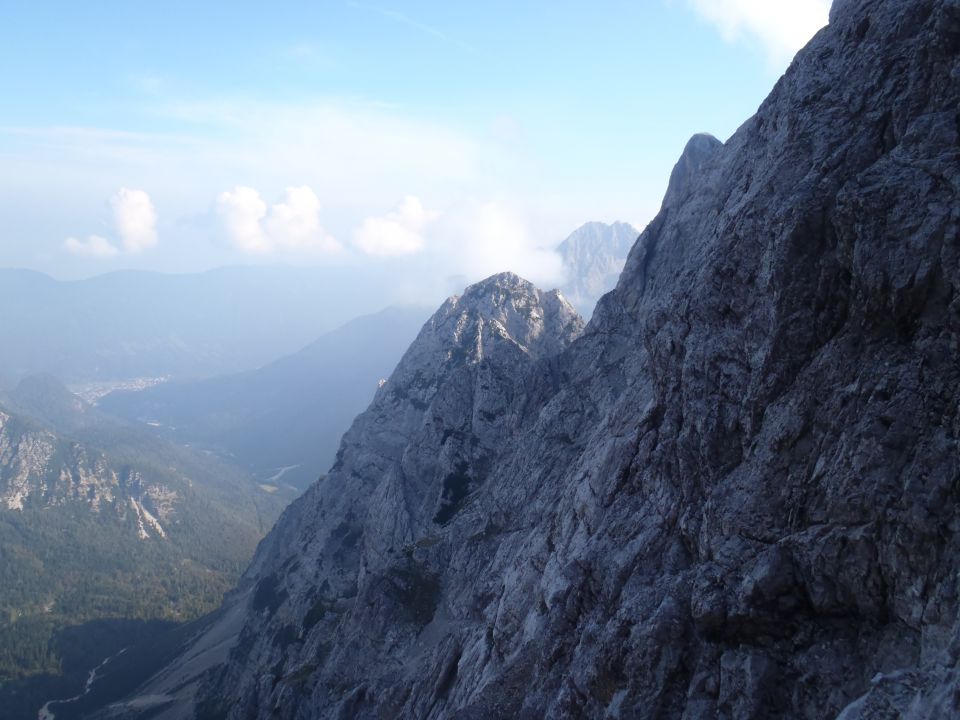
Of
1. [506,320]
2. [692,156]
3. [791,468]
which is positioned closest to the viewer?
Answer: [791,468]

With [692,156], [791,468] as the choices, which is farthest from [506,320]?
[791,468]

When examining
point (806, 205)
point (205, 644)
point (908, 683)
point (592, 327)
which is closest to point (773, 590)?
point (908, 683)

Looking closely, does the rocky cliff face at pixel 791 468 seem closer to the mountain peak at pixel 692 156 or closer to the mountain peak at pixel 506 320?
the mountain peak at pixel 692 156

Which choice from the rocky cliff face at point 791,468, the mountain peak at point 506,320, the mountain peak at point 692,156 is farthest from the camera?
the mountain peak at point 506,320

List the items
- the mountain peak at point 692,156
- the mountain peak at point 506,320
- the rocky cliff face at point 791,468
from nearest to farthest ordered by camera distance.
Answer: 1. the rocky cliff face at point 791,468
2. the mountain peak at point 692,156
3. the mountain peak at point 506,320

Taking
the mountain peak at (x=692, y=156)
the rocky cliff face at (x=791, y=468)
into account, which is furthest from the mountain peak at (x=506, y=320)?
the rocky cliff face at (x=791, y=468)

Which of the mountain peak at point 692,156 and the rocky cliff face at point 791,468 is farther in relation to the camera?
the mountain peak at point 692,156

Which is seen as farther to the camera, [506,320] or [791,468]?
[506,320]

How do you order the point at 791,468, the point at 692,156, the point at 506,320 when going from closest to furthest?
the point at 791,468 → the point at 692,156 → the point at 506,320

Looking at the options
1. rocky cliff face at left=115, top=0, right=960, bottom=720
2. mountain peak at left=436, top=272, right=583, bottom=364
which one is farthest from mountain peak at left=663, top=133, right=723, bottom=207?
rocky cliff face at left=115, top=0, right=960, bottom=720

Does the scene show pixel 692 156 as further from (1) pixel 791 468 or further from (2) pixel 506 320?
(1) pixel 791 468

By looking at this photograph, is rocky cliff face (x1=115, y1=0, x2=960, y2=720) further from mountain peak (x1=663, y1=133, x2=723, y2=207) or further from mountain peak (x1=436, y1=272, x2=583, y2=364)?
mountain peak (x1=436, y1=272, x2=583, y2=364)

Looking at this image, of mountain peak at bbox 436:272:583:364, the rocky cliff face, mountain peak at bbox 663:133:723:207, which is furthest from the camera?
mountain peak at bbox 436:272:583:364

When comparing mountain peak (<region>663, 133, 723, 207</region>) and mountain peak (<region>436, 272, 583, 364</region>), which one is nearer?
mountain peak (<region>663, 133, 723, 207</region>)
